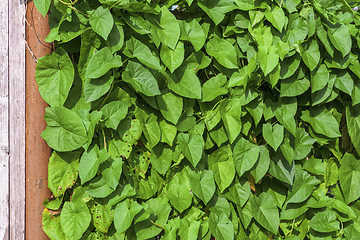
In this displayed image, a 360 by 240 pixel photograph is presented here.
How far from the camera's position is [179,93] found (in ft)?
5.24

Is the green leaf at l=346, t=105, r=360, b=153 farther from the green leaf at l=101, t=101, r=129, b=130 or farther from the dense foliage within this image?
the green leaf at l=101, t=101, r=129, b=130

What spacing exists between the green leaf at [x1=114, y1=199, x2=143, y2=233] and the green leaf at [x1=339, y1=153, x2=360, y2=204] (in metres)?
1.08

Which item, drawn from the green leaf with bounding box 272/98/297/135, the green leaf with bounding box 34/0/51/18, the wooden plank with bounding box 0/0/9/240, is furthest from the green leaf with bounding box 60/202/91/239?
the green leaf with bounding box 272/98/297/135

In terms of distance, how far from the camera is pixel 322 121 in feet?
6.16

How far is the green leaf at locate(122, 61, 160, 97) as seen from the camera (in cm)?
148

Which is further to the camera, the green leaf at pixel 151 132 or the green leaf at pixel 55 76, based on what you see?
the green leaf at pixel 151 132

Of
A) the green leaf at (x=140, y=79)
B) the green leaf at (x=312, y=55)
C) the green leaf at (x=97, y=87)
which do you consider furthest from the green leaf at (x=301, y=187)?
the green leaf at (x=97, y=87)

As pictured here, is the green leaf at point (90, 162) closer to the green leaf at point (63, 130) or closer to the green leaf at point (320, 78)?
the green leaf at point (63, 130)

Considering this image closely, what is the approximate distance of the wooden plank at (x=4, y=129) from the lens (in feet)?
4.82

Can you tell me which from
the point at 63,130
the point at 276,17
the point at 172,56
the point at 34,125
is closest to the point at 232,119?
the point at 172,56

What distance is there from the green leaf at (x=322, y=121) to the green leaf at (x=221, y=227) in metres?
0.63

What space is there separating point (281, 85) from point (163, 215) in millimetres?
790

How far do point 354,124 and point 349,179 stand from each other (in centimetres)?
29

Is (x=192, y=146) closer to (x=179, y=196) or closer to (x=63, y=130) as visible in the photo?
(x=179, y=196)
